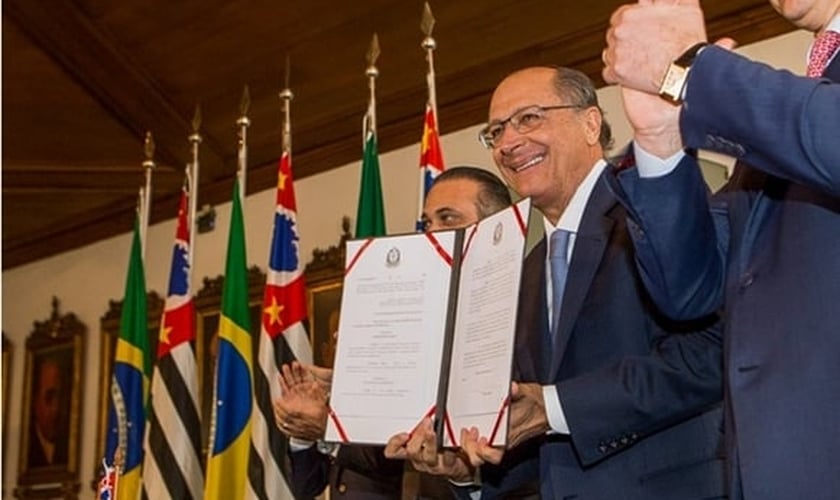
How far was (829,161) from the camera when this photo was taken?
4.25ft

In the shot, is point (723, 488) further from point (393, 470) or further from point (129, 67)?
point (129, 67)

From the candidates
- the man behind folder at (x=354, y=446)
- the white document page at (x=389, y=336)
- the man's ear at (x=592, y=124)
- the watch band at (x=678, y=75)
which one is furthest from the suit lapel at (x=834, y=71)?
the man behind folder at (x=354, y=446)

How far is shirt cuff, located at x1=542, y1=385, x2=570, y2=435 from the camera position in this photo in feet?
7.09

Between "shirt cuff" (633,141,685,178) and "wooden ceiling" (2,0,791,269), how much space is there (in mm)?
2850

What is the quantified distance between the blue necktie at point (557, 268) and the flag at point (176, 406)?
2748 millimetres

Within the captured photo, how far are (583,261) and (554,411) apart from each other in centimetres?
34

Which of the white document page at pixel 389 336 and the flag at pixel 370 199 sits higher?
the flag at pixel 370 199

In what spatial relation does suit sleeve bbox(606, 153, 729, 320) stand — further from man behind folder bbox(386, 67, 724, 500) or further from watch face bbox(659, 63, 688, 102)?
man behind folder bbox(386, 67, 724, 500)

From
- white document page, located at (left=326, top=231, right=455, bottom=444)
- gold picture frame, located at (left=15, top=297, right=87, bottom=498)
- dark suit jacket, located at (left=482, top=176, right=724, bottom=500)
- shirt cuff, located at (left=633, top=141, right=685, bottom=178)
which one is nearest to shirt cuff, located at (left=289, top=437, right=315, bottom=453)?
white document page, located at (left=326, top=231, right=455, bottom=444)

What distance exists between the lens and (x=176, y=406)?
4848 mm

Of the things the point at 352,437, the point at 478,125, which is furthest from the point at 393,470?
the point at 478,125

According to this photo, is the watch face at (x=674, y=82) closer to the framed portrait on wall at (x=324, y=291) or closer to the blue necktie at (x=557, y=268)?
the blue necktie at (x=557, y=268)

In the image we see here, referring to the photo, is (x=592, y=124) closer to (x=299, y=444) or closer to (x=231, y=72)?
(x=299, y=444)

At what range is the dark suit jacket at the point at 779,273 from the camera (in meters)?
1.32
